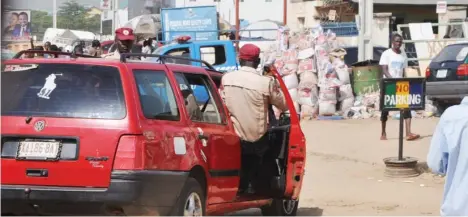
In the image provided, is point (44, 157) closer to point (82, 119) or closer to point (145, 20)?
point (82, 119)

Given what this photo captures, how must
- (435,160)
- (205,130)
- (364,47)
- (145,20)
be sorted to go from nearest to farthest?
(435,160) < (205,130) < (364,47) < (145,20)

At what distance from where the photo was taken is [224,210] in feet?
24.8

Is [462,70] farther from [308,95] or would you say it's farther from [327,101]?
[308,95]

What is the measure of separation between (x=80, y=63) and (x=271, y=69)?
91.6 inches

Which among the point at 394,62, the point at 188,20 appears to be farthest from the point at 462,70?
the point at 188,20

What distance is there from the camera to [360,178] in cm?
1173

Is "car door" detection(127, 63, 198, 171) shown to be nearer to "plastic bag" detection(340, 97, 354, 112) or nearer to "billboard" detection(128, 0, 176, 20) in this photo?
"plastic bag" detection(340, 97, 354, 112)

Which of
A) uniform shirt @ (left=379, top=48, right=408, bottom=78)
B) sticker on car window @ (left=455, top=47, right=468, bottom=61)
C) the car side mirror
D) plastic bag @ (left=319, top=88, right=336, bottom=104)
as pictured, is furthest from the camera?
plastic bag @ (left=319, top=88, right=336, bottom=104)

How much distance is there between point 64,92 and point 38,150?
1.56ft

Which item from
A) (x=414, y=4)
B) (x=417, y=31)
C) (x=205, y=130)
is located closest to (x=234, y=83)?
(x=205, y=130)

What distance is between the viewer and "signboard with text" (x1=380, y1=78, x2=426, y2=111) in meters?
11.8

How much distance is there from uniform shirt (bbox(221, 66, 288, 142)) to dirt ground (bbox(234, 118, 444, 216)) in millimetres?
1813

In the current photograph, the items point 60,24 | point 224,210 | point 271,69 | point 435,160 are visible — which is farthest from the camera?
point 60,24

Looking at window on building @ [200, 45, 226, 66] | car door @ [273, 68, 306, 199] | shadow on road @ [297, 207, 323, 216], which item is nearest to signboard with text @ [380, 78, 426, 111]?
shadow on road @ [297, 207, 323, 216]
